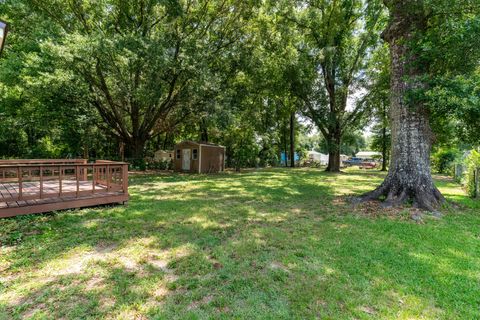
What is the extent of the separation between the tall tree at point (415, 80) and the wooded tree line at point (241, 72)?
2cm

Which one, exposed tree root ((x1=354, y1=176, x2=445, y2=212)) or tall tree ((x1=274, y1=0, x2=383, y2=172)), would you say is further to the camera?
tall tree ((x1=274, y1=0, x2=383, y2=172))

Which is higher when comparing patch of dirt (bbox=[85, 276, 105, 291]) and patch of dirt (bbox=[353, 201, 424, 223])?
patch of dirt (bbox=[353, 201, 424, 223])

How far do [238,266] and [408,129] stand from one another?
17.2ft

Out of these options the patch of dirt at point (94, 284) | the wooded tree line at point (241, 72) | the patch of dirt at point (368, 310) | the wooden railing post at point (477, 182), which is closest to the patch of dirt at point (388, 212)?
the wooded tree line at point (241, 72)

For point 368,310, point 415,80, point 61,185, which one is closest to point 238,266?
point 368,310

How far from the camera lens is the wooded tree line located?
18.0ft

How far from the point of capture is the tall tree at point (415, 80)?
510 centimetres

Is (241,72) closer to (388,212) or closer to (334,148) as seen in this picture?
(334,148)

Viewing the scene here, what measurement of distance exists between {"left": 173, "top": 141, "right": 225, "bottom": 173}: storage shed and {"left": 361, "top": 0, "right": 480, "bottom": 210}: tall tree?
10714 millimetres

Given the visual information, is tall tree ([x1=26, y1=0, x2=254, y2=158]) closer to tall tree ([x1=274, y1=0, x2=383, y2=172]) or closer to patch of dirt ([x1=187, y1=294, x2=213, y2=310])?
tall tree ([x1=274, y1=0, x2=383, y2=172])

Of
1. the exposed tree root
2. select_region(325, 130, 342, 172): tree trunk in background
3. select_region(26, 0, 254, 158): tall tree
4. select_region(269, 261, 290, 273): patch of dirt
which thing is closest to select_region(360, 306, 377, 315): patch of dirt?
select_region(269, 261, 290, 273): patch of dirt

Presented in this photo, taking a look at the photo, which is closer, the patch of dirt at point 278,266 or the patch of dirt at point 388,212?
the patch of dirt at point 278,266

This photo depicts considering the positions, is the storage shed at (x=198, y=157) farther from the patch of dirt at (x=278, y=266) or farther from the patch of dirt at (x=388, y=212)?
the patch of dirt at (x=278, y=266)

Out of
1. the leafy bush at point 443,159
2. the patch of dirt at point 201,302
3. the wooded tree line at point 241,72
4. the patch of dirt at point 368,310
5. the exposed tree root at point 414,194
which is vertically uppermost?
the wooded tree line at point 241,72
